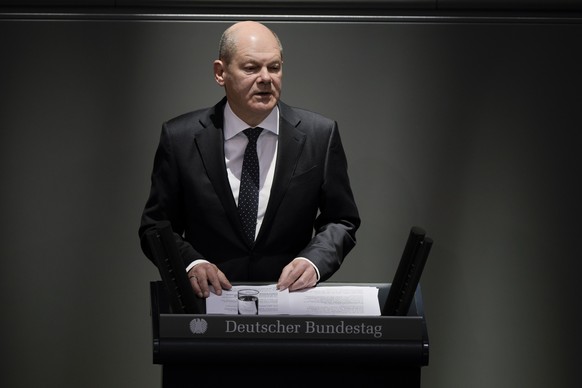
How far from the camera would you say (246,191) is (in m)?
3.73

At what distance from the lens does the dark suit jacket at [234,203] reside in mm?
3723

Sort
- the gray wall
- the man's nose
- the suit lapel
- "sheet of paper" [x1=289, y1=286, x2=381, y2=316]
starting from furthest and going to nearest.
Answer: the gray wall < the suit lapel < the man's nose < "sheet of paper" [x1=289, y1=286, x2=381, y2=316]

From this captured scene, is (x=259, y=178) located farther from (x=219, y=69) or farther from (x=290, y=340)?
(x=290, y=340)

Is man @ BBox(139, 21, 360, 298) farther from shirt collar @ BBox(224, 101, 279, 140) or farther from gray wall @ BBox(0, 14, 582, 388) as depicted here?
gray wall @ BBox(0, 14, 582, 388)

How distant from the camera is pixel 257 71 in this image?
362cm

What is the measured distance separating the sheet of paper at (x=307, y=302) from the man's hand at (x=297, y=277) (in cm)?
2

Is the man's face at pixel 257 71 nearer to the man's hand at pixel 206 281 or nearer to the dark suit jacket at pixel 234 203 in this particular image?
the dark suit jacket at pixel 234 203

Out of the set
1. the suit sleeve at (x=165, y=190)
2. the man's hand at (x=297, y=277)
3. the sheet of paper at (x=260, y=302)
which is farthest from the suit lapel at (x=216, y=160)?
the sheet of paper at (x=260, y=302)

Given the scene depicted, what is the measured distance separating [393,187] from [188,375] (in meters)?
2.30

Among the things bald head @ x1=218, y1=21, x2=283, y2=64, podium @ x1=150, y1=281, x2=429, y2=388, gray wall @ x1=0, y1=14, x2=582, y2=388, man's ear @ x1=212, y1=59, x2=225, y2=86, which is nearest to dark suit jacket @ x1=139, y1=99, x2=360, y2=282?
man's ear @ x1=212, y1=59, x2=225, y2=86

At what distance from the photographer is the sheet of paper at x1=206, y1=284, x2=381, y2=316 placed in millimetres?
3098

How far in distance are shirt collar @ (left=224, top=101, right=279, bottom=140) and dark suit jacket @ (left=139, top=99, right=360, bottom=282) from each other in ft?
0.08

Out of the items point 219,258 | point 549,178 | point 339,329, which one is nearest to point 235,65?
point 219,258

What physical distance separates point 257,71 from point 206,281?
2.56 ft
